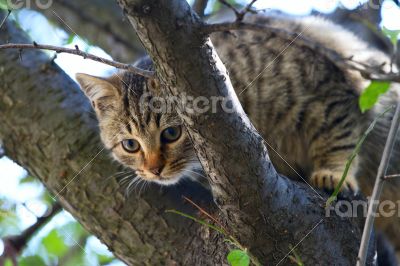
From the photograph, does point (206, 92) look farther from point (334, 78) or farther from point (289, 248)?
point (334, 78)

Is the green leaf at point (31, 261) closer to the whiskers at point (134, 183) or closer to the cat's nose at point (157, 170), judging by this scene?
the whiskers at point (134, 183)

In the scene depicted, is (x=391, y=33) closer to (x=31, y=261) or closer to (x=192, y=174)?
(x=192, y=174)

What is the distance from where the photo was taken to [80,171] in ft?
9.89

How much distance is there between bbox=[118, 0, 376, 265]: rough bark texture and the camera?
1.79 meters

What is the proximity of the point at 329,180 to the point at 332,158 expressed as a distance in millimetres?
214

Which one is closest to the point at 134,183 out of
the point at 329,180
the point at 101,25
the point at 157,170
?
the point at 157,170

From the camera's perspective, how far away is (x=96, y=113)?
11.6ft

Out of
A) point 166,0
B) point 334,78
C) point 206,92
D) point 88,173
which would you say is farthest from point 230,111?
point 334,78

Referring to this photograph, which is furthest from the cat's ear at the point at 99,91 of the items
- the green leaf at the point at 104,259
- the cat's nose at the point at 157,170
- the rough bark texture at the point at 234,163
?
the rough bark texture at the point at 234,163

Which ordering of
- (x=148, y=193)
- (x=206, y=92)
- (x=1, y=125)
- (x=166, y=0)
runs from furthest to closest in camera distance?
(x=1, y=125)
(x=148, y=193)
(x=206, y=92)
(x=166, y=0)

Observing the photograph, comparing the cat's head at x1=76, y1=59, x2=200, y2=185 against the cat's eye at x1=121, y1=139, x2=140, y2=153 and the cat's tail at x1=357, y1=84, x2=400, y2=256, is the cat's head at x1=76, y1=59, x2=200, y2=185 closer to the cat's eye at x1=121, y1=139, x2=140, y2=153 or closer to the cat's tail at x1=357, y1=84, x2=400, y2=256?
the cat's eye at x1=121, y1=139, x2=140, y2=153

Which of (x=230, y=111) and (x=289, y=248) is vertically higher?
(x=230, y=111)

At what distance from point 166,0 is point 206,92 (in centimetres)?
32
